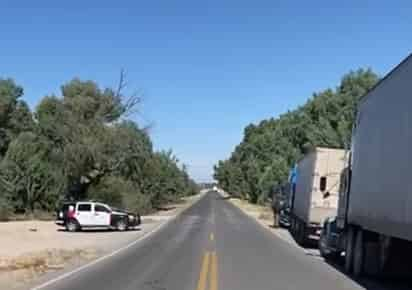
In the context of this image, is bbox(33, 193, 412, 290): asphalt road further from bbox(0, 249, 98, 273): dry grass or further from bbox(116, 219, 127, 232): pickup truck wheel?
bbox(116, 219, 127, 232): pickup truck wheel

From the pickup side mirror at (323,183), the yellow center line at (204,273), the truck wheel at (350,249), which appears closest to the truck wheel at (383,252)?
the truck wheel at (350,249)

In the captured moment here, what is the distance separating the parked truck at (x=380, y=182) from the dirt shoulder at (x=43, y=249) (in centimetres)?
779

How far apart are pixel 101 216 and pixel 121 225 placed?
1526 mm

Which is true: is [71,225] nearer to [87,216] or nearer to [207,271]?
[87,216]

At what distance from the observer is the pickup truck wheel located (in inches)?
1657

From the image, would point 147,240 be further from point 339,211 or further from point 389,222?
point 389,222

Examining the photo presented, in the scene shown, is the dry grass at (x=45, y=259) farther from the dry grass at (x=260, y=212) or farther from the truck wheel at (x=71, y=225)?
the dry grass at (x=260, y=212)

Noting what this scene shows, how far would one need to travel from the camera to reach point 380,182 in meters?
→ 15.7

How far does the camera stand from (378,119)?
16.8m

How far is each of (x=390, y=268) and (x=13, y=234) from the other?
940 inches

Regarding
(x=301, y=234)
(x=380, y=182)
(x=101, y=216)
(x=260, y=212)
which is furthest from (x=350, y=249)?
(x=260, y=212)

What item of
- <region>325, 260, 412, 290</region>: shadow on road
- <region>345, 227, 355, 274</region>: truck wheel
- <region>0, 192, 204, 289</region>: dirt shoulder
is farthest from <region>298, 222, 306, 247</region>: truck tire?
<region>325, 260, 412, 290</region>: shadow on road

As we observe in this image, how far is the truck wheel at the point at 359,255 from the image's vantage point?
18.5 m

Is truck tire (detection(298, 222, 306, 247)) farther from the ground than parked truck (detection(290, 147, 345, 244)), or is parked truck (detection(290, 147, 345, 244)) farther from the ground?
parked truck (detection(290, 147, 345, 244))
